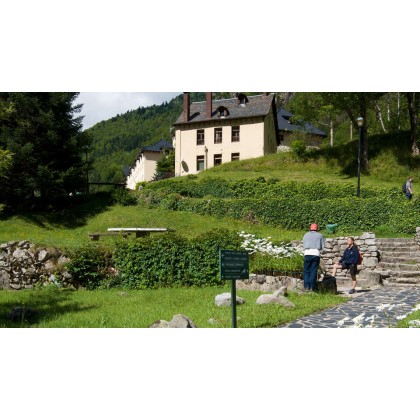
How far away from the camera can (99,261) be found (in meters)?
10.3

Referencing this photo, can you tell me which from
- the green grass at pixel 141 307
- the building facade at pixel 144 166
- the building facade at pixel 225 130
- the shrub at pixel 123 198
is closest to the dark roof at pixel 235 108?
the building facade at pixel 225 130

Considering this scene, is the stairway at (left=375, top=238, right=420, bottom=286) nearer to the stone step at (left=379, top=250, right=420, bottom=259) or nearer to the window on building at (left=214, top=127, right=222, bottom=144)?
the stone step at (left=379, top=250, right=420, bottom=259)

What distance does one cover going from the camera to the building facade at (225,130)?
84.3 feet

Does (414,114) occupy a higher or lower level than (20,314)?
higher

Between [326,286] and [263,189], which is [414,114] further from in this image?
[326,286]

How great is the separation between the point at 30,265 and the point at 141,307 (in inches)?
138

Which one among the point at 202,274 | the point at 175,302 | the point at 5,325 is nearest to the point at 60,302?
the point at 5,325


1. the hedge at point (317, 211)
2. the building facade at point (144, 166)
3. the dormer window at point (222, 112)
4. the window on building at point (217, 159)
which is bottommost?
the hedge at point (317, 211)

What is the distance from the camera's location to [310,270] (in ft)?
30.1

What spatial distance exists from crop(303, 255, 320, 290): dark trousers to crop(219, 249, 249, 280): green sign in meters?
3.57

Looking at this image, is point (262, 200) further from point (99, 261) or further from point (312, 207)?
point (99, 261)

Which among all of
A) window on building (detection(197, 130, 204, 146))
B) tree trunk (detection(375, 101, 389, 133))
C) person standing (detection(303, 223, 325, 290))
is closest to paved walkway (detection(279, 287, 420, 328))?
person standing (detection(303, 223, 325, 290))

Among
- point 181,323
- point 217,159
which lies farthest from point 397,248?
point 217,159

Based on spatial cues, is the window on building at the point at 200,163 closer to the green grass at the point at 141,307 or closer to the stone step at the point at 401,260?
the stone step at the point at 401,260
